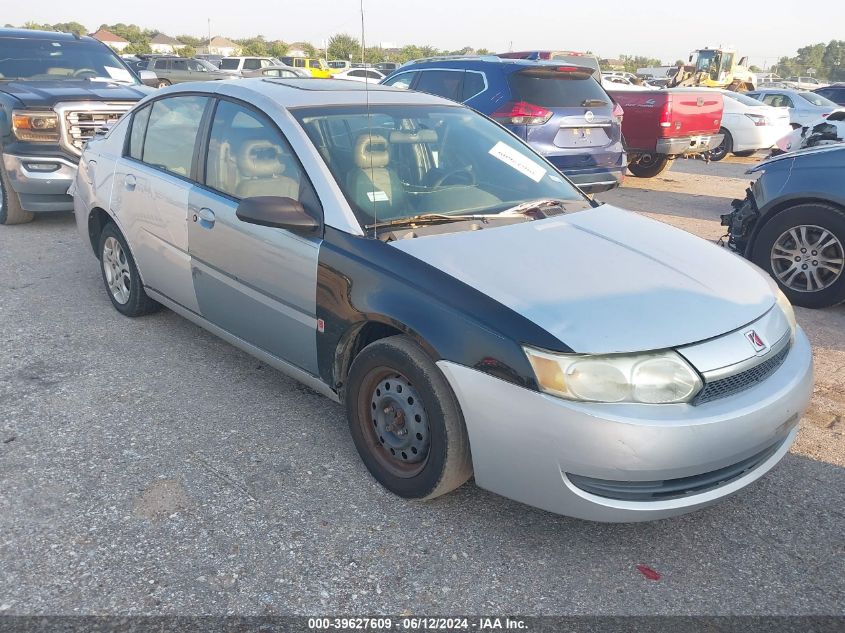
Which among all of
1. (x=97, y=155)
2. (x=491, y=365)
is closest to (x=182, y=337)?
(x=97, y=155)

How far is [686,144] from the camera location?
10602 millimetres

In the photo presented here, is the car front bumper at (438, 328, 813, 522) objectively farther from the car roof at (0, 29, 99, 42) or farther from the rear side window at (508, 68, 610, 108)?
the car roof at (0, 29, 99, 42)

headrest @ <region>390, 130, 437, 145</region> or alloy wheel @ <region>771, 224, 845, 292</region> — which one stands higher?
headrest @ <region>390, 130, 437, 145</region>

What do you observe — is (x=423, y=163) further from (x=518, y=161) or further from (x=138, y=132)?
(x=138, y=132)

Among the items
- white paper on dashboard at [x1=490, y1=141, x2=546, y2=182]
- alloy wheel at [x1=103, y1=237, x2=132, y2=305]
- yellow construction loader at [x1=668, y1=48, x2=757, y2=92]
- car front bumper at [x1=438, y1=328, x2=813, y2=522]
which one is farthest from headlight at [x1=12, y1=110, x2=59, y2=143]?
yellow construction loader at [x1=668, y1=48, x2=757, y2=92]

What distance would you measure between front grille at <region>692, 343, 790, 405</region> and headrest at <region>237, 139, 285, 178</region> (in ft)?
6.89

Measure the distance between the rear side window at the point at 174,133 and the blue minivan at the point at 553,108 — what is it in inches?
165

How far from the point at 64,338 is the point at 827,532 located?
14.1 feet

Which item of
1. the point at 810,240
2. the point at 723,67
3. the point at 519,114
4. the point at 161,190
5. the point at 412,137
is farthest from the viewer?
the point at 723,67

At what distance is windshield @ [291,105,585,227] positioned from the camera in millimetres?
3287

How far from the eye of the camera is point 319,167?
3.26 meters

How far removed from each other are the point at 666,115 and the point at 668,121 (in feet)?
0.32

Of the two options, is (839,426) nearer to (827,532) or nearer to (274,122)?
(827,532)

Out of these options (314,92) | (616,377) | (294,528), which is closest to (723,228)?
(314,92)
